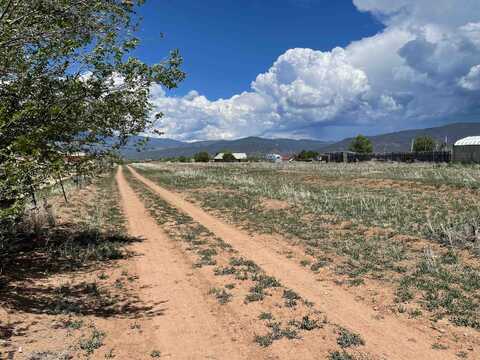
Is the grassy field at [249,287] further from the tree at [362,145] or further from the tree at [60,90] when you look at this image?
the tree at [362,145]

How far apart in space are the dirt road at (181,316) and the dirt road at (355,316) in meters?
1.82

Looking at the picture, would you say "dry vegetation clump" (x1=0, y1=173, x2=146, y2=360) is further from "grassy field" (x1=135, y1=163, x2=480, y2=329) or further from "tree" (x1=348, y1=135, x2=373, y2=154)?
"tree" (x1=348, y1=135, x2=373, y2=154)

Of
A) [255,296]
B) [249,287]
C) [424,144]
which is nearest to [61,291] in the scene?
[249,287]

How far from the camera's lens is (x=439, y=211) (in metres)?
16.4

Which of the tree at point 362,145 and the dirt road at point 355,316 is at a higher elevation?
the tree at point 362,145

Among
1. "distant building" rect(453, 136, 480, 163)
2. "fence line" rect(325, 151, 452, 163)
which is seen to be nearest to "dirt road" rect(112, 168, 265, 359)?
"distant building" rect(453, 136, 480, 163)

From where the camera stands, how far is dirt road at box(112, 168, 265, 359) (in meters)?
6.17

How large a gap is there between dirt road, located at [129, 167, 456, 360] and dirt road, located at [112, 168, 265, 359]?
1818 mm

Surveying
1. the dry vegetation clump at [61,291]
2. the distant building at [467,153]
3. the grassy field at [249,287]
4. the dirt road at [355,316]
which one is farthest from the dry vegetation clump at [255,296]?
the distant building at [467,153]

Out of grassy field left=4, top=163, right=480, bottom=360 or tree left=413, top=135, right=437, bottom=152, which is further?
tree left=413, top=135, right=437, bottom=152

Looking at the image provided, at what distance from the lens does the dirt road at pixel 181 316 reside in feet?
20.2

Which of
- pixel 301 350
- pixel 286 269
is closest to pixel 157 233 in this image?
pixel 286 269

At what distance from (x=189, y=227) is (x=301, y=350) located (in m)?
10.7

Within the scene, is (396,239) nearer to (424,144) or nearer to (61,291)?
(61,291)
